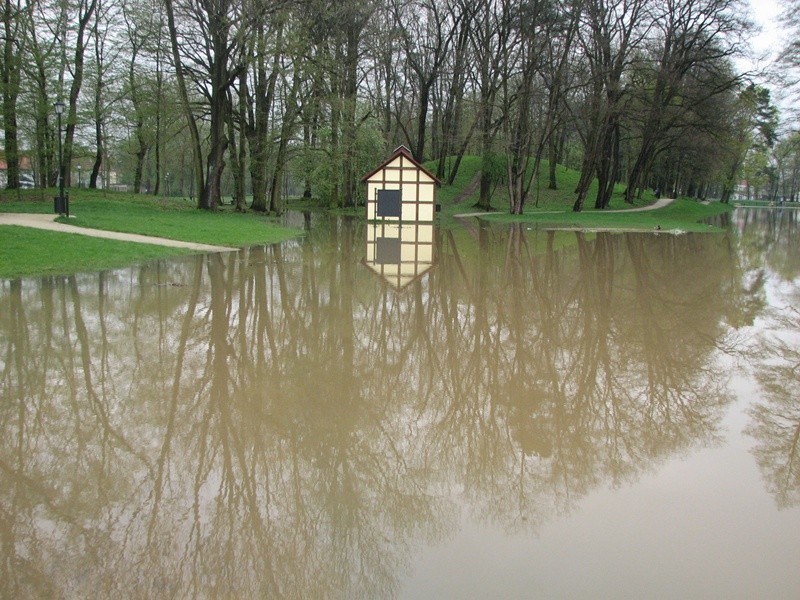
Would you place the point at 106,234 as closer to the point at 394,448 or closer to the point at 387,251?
the point at 387,251

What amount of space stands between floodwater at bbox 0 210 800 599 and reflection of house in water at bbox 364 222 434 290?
339 centimetres

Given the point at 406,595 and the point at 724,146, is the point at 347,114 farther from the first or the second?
the point at 406,595

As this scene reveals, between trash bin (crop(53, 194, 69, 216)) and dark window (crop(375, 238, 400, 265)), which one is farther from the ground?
trash bin (crop(53, 194, 69, 216))

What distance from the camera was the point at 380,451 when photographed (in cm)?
546

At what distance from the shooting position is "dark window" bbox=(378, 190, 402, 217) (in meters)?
35.9

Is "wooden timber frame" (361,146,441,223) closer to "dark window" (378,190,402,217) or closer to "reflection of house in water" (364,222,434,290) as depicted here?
"dark window" (378,190,402,217)

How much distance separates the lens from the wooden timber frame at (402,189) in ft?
118

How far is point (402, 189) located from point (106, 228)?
17.8m

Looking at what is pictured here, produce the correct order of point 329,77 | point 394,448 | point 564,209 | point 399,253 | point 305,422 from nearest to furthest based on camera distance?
point 394,448
point 305,422
point 399,253
point 329,77
point 564,209

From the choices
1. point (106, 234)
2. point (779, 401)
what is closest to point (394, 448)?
point (779, 401)

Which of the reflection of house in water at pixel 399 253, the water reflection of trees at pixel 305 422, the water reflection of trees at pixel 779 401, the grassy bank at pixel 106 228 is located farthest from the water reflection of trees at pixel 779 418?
the grassy bank at pixel 106 228

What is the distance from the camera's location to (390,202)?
35969 millimetres

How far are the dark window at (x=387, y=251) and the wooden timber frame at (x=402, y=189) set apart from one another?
10832 mm

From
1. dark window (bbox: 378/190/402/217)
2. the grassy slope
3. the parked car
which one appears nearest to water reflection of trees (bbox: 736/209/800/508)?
the grassy slope
